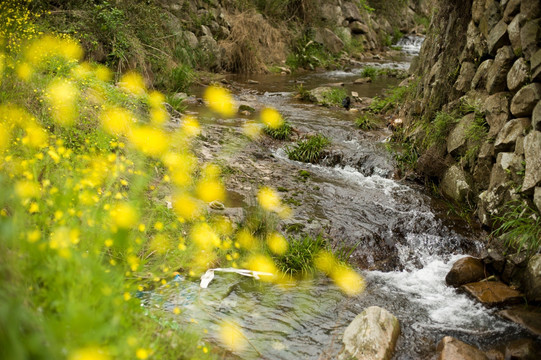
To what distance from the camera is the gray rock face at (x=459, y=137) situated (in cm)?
577

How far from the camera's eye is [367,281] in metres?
4.18

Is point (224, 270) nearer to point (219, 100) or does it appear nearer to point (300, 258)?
point (300, 258)

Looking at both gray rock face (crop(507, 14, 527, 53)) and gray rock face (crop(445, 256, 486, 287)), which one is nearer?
gray rock face (crop(445, 256, 486, 287))

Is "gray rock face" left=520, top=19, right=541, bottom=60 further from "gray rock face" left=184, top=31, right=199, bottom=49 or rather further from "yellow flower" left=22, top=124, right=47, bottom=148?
"gray rock face" left=184, top=31, right=199, bottom=49

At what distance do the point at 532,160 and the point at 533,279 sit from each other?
48.3 inches

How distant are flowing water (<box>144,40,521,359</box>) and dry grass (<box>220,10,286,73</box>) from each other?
7.64 m

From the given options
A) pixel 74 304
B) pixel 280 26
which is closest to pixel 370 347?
pixel 74 304

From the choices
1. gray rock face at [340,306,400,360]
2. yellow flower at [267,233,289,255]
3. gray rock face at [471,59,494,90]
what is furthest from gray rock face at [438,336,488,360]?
gray rock face at [471,59,494,90]

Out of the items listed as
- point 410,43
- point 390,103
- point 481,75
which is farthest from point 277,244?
point 410,43

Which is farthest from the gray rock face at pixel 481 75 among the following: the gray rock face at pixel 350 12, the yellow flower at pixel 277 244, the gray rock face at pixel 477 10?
the gray rock face at pixel 350 12

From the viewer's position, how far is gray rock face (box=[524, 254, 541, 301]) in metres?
3.72

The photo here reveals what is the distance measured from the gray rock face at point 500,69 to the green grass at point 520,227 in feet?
5.30

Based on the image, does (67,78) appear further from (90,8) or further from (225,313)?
(90,8)

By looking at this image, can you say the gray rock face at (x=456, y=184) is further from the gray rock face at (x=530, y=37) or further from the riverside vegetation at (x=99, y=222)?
the riverside vegetation at (x=99, y=222)
